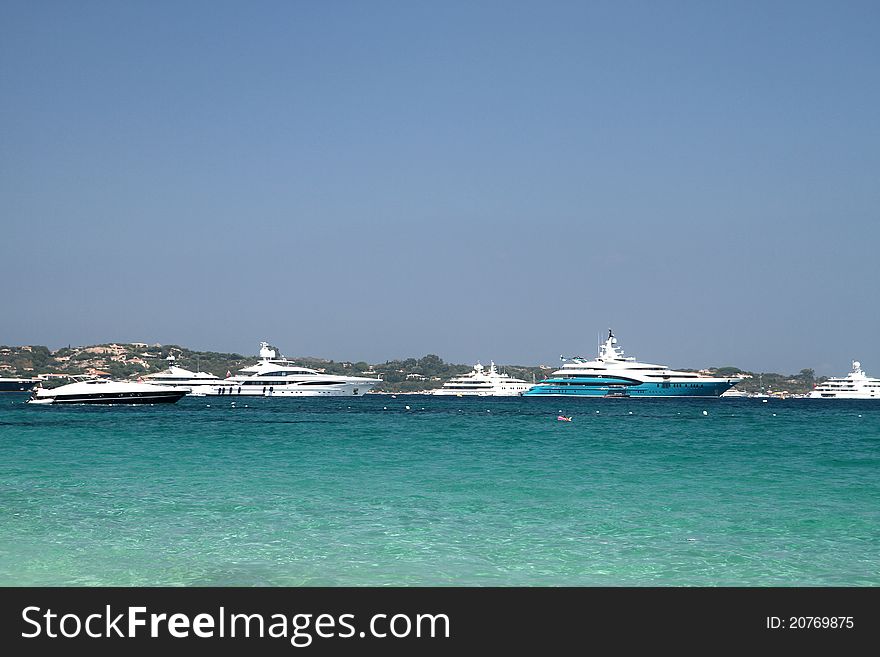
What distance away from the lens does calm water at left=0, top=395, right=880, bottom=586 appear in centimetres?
1355

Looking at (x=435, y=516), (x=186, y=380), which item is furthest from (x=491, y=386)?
(x=435, y=516)

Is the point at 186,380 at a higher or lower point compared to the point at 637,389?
higher

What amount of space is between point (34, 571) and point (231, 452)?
927 inches

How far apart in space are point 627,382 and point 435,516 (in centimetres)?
13061

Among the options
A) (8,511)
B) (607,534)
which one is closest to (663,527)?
(607,534)

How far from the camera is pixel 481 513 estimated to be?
19.4m

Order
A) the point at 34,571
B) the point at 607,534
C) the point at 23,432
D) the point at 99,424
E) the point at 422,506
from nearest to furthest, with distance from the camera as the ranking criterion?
1. the point at 34,571
2. the point at 607,534
3. the point at 422,506
4. the point at 23,432
5. the point at 99,424

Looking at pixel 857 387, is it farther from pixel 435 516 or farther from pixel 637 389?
pixel 435 516

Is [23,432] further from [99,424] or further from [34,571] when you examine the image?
[34,571]

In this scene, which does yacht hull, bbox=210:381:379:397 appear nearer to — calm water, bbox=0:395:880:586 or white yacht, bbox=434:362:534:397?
white yacht, bbox=434:362:534:397

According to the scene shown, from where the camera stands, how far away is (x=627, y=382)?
145500 mm

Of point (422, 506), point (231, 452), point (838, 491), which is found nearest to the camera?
point (422, 506)

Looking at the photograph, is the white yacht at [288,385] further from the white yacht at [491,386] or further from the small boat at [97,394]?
the small boat at [97,394]

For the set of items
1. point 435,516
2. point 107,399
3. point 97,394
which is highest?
point 435,516
